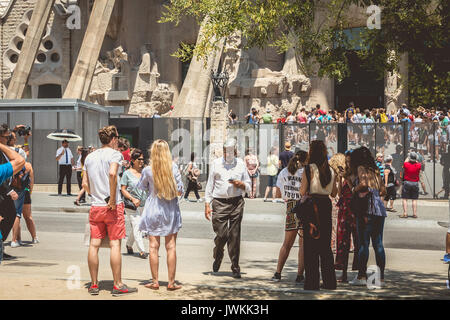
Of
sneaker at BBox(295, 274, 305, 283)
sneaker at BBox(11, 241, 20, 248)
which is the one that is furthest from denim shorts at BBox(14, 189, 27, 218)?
sneaker at BBox(295, 274, 305, 283)

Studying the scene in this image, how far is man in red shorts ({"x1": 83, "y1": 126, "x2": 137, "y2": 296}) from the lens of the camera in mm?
7652

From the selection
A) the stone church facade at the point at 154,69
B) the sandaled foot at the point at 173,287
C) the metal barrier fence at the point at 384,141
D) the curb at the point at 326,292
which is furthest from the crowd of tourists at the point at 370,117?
the sandaled foot at the point at 173,287

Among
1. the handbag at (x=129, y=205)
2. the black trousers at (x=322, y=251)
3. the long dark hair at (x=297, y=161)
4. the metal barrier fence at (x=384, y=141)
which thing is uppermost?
the metal barrier fence at (x=384, y=141)

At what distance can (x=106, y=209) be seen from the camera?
771cm

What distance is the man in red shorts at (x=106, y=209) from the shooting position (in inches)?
301

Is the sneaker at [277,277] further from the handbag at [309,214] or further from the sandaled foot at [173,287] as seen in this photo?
the sandaled foot at [173,287]

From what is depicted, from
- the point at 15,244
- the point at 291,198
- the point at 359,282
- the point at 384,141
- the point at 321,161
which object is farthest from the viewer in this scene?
the point at 384,141

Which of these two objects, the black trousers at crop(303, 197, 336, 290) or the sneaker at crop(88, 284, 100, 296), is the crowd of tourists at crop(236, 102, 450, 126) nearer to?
the black trousers at crop(303, 197, 336, 290)

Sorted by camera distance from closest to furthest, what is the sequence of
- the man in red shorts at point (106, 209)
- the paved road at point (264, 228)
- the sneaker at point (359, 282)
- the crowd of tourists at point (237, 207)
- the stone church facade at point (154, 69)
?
the man in red shorts at point (106, 209), the crowd of tourists at point (237, 207), the sneaker at point (359, 282), the paved road at point (264, 228), the stone church facade at point (154, 69)

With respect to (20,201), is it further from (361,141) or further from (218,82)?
(218,82)

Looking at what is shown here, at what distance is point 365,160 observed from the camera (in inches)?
335

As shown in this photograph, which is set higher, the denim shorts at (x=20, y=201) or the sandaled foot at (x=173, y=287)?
the denim shorts at (x=20, y=201)

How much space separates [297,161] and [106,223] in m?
2.66

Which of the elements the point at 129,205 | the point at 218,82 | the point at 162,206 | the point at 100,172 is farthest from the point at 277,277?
the point at 218,82
